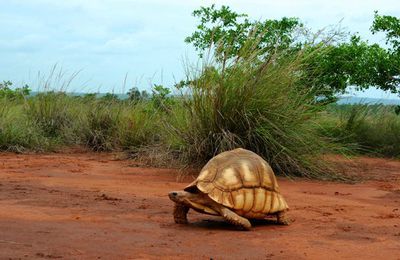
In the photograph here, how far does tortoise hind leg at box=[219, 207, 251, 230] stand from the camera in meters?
6.18

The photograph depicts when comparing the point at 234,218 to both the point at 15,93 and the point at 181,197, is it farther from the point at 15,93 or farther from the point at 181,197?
the point at 15,93

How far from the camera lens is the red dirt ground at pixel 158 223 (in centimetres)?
529

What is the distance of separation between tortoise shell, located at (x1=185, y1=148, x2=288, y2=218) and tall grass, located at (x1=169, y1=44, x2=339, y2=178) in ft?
10.4

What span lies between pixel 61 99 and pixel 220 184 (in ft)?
34.4

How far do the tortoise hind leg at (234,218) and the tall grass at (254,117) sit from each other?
3.58 meters

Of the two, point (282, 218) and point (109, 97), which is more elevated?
point (109, 97)

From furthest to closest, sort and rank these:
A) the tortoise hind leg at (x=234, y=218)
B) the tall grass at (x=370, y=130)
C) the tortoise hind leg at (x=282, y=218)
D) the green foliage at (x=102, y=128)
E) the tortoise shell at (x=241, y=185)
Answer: the tall grass at (x=370, y=130) → the green foliage at (x=102, y=128) → the tortoise hind leg at (x=282, y=218) → the tortoise shell at (x=241, y=185) → the tortoise hind leg at (x=234, y=218)

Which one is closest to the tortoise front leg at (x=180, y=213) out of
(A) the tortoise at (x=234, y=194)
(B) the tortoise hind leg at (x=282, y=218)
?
(A) the tortoise at (x=234, y=194)

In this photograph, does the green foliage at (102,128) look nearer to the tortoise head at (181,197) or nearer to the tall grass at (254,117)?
the tall grass at (254,117)

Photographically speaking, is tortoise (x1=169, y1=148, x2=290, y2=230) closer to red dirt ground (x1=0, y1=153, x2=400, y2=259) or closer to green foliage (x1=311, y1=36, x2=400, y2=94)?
red dirt ground (x1=0, y1=153, x2=400, y2=259)

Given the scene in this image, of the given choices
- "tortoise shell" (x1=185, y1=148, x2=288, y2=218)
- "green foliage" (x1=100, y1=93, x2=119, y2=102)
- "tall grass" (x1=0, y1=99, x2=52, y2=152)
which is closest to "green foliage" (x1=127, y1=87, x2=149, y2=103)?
"green foliage" (x1=100, y1=93, x2=119, y2=102)

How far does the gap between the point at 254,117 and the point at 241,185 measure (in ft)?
12.1

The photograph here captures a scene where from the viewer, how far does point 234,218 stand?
6188 millimetres

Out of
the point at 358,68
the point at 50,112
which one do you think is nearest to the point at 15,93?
the point at 50,112
